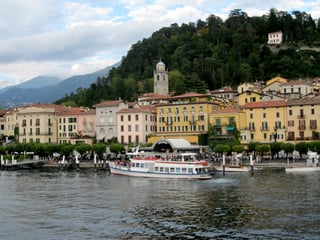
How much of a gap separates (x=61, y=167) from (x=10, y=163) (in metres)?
11.9

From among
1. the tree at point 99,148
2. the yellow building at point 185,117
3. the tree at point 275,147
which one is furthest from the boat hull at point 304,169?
the tree at point 99,148

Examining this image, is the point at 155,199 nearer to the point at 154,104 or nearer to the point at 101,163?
the point at 101,163

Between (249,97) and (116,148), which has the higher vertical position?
(249,97)

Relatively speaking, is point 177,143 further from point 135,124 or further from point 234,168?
point 135,124

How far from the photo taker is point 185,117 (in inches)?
3802

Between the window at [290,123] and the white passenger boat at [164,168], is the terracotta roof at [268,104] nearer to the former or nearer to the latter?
the window at [290,123]

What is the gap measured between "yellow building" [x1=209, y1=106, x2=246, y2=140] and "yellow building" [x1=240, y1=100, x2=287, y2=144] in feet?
3.48

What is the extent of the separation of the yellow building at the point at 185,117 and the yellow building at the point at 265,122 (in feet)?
27.2

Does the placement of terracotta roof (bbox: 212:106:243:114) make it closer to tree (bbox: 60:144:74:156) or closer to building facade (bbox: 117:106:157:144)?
building facade (bbox: 117:106:157:144)

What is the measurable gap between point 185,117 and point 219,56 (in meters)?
61.0

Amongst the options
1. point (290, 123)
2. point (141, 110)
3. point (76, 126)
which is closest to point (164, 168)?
point (290, 123)

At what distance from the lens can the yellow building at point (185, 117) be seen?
94688mm

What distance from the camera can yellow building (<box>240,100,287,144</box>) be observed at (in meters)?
86.3

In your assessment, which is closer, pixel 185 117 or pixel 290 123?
pixel 290 123
